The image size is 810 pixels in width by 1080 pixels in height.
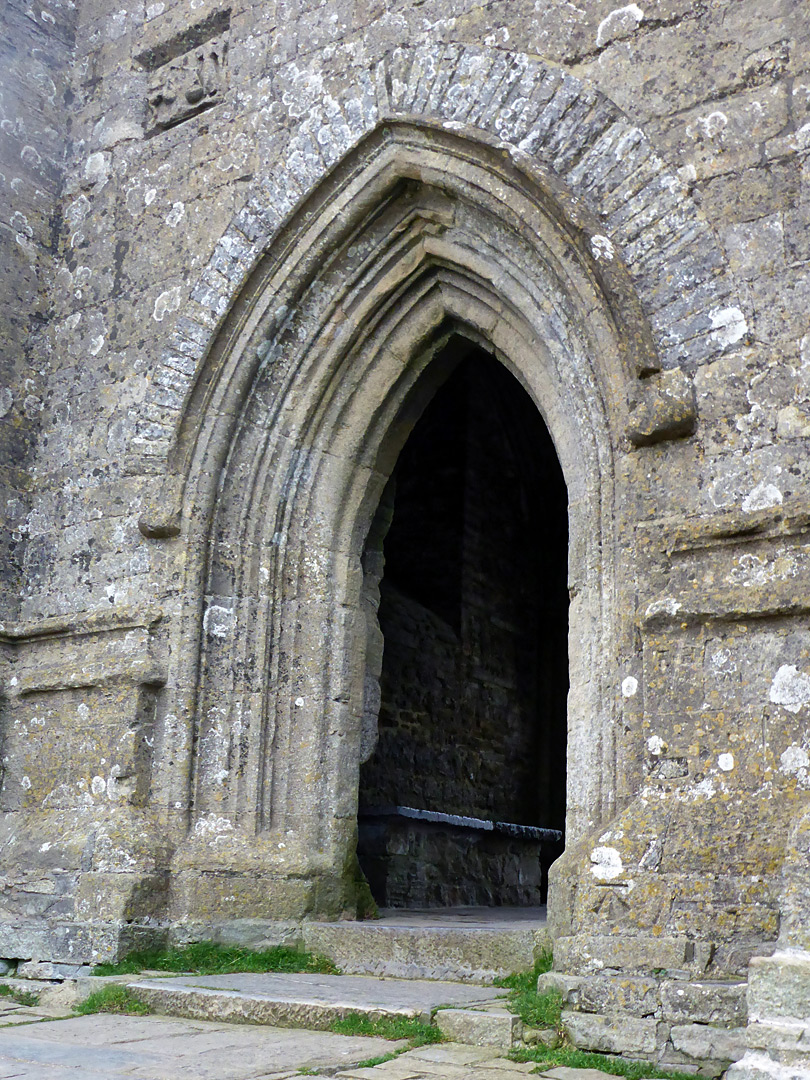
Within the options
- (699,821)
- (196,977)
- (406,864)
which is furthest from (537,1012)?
(406,864)

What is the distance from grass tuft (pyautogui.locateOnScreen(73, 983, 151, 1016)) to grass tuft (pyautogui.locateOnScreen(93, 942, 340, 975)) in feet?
1.72

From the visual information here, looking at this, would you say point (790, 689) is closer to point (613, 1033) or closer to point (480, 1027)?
point (613, 1033)

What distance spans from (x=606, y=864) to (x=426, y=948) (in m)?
1.02

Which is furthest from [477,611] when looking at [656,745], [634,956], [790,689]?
[634,956]

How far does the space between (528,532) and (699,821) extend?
22.6 feet

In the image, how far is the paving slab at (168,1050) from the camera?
2.86 metres

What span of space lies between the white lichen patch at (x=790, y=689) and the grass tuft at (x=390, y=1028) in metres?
1.41

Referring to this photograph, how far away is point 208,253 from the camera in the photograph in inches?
218

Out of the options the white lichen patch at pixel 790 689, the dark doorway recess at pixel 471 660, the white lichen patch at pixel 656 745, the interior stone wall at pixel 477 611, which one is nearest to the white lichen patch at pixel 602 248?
the white lichen patch at pixel 790 689

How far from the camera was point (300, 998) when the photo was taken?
3.63 m

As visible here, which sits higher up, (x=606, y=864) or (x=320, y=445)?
(x=320, y=445)

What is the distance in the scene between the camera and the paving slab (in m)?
2.86

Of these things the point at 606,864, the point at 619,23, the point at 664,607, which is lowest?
the point at 606,864

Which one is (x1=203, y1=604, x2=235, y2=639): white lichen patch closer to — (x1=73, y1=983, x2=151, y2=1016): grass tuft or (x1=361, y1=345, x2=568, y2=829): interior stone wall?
(x1=73, y1=983, x2=151, y2=1016): grass tuft
